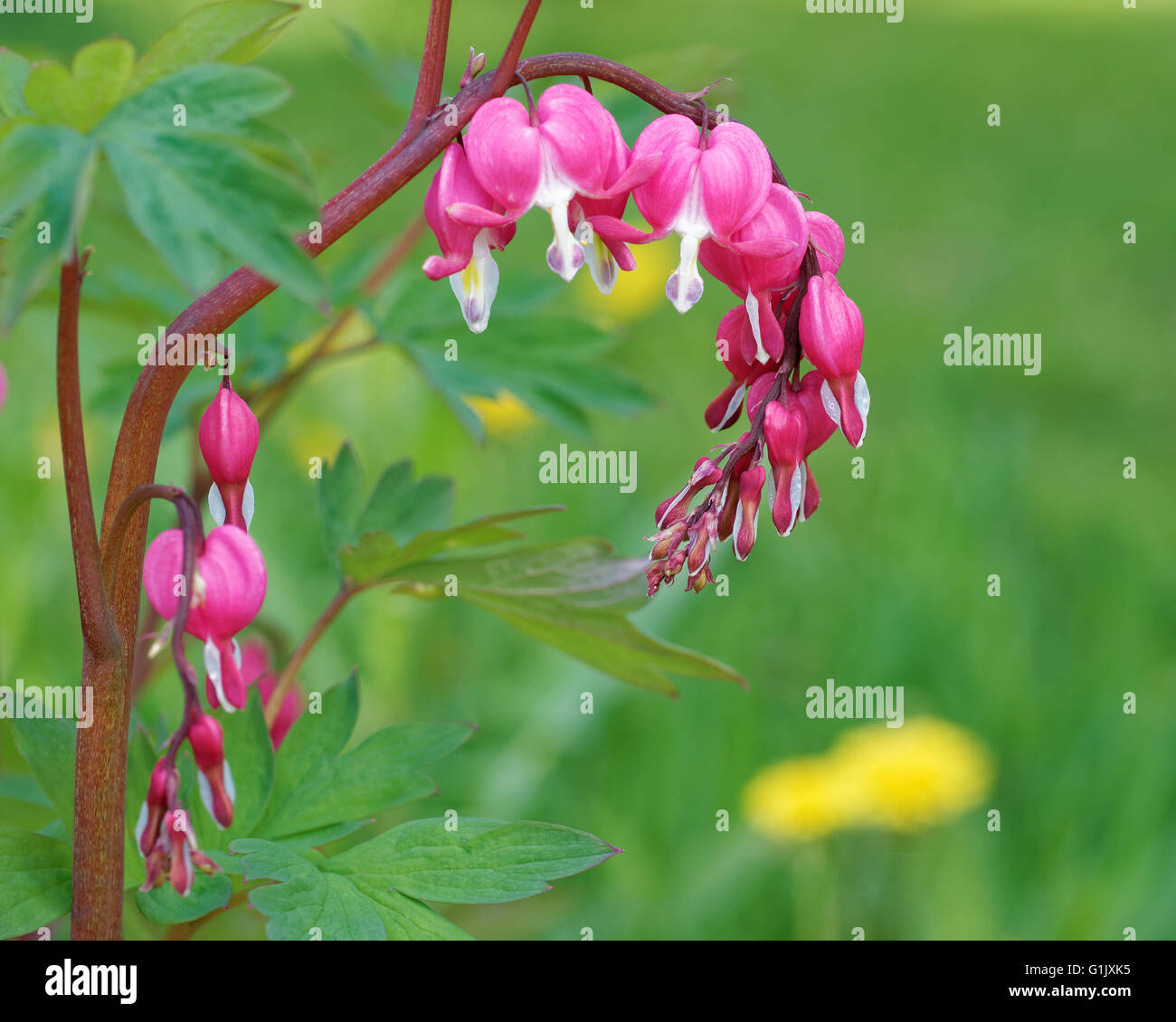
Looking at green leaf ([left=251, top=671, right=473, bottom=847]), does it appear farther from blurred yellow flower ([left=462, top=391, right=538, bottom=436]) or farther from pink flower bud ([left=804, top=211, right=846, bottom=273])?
blurred yellow flower ([left=462, top=391, right=538, bottom=436])

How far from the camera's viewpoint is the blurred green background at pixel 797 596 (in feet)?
5.79

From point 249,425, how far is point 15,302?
17 centimetres

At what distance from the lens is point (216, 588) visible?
0.62 meters

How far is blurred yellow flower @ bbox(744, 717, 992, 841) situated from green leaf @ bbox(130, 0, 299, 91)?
131 centimetres

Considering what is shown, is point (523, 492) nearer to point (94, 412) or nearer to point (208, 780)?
point (94, 412)

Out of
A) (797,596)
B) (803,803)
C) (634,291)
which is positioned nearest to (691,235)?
(803,803)

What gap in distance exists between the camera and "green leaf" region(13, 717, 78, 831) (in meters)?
0.81

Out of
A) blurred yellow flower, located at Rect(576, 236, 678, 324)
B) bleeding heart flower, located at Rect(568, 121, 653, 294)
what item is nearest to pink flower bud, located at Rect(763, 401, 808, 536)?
bleeding heart flower, located at Rect(568, 121, 653, 294)

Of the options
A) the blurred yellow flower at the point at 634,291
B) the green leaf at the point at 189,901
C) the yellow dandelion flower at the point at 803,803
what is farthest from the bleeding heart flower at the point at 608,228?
the blurred yellow flower at the point at 634,291

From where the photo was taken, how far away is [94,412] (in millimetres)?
1371

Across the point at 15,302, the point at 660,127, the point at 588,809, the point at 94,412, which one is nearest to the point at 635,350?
the point at 588,809

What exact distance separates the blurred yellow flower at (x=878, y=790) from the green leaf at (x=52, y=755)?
109 cm
